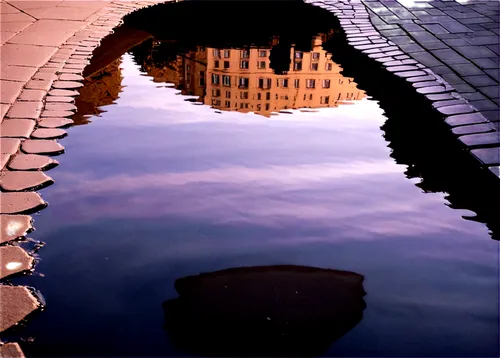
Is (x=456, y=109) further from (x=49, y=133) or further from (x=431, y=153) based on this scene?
(x=49, y=133)

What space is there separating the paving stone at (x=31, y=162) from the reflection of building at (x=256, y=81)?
1623 mm

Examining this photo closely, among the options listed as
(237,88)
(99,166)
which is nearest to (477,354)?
(99,166)

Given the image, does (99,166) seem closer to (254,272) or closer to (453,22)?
(254,272)

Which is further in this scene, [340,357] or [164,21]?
[164,21]

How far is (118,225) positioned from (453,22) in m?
6.30

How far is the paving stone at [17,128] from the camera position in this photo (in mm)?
3436

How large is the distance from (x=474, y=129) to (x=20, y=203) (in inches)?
119

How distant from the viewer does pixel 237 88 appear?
185 inches

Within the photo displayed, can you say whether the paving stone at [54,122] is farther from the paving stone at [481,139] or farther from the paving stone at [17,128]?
the paving stone at [481,139]

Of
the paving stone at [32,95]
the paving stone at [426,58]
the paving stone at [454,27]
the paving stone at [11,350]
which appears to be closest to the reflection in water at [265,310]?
the paving stone at [11,350]

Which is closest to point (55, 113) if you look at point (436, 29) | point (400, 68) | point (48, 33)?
point (48, 33)

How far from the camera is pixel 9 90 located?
426 centimetres

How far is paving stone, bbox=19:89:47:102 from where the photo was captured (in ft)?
13.5

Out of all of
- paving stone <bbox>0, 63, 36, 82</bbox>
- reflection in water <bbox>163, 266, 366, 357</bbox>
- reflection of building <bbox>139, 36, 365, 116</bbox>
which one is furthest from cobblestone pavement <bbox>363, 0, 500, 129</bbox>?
paving stone <bbox>0, 63, 36, 82</bbox>
